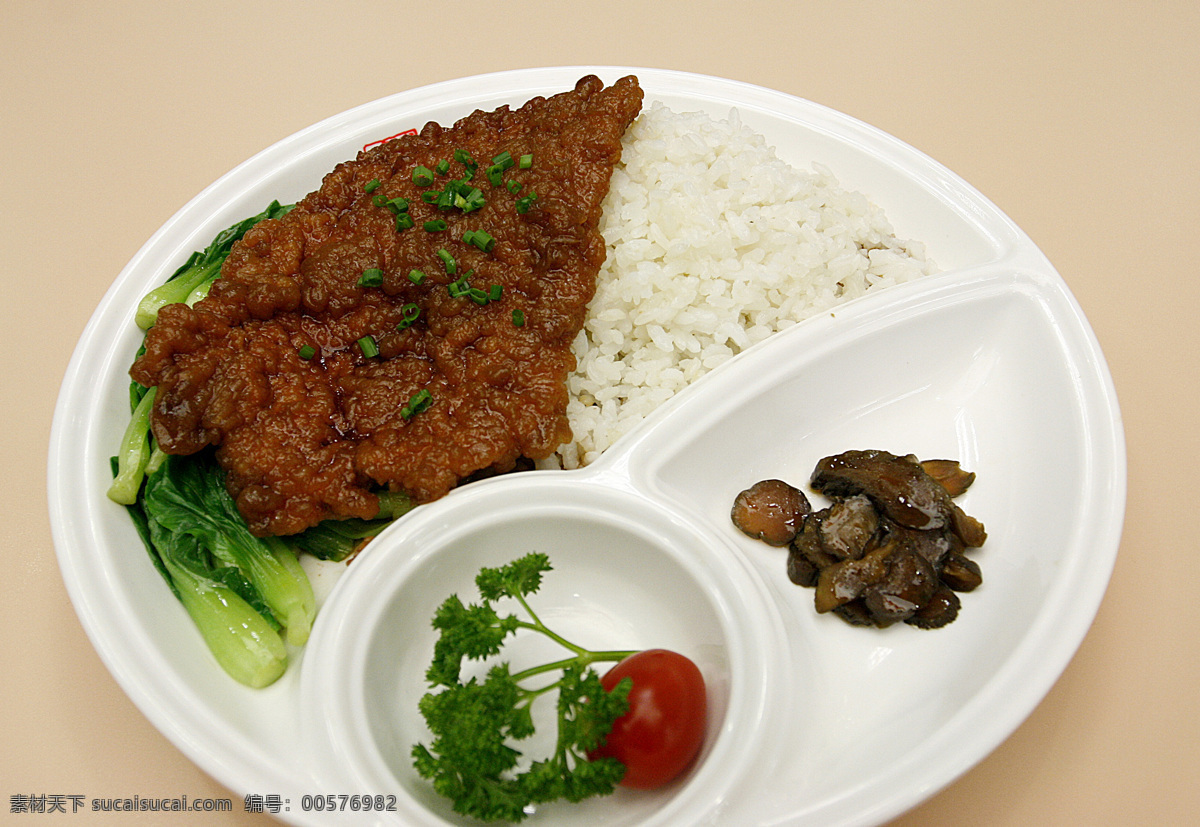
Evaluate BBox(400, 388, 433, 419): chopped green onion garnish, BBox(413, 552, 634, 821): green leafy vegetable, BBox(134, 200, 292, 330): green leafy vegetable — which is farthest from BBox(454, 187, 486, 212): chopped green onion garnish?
BBox(413, 552, 634, 821): green leafy vegetable

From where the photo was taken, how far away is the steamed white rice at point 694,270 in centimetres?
291

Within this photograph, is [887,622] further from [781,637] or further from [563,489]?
[563,489]

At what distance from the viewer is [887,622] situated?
2.38 m

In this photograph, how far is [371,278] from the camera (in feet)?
8.70

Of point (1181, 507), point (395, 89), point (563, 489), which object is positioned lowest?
point (1181, 507)

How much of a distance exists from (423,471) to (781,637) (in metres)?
1.19

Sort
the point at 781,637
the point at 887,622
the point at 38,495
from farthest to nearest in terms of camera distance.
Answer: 1. the point at 38,495
2. the point at 887,622
3. the point at 781,637

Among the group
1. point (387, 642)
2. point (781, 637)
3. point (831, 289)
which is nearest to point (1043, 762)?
point (781, 637)

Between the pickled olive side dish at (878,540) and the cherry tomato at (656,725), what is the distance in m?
0.59

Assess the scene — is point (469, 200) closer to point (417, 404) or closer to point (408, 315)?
point (408, 315)

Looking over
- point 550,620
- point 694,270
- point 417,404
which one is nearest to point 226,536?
point 417,404

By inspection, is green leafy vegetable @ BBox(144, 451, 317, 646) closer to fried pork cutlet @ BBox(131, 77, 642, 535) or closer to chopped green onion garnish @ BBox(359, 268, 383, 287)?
fried pork cutlet @ BBox(131, 77, 642, 535)

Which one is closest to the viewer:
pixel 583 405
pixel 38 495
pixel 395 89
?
pixel 583 405

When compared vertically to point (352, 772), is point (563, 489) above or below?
above
